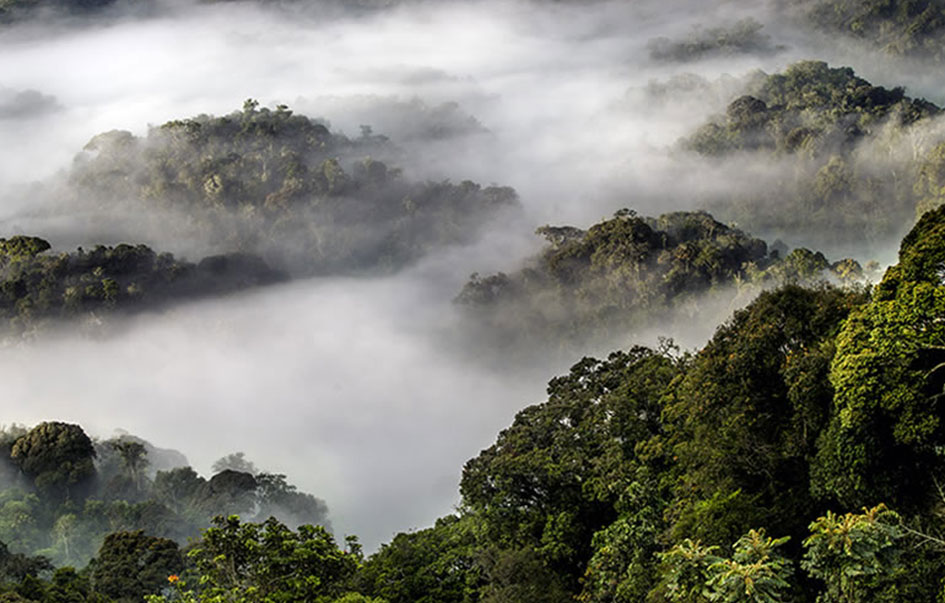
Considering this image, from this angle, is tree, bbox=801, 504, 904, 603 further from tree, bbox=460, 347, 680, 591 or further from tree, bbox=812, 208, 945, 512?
tree, bbox=460, 347, 680, 591

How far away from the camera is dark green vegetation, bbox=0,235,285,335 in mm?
149125

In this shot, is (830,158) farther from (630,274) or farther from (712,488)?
(712,488)

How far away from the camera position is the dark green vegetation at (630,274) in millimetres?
103250

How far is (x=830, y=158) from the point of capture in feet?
406

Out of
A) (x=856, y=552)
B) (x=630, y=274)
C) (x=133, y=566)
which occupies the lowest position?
(x=856, y=552)

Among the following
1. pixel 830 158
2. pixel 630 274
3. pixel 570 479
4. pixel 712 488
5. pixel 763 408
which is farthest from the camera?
pixel 830 158

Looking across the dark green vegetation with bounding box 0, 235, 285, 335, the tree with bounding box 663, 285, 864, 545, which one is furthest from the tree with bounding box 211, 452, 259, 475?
the tree with bounding box 663, 285, 864, 545

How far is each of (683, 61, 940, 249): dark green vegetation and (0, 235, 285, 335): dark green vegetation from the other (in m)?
101

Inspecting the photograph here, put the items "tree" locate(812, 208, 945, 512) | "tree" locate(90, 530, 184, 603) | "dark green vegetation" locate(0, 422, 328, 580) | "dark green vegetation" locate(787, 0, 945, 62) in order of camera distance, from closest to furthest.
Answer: "tree" locate(812, 208, 945, 512) → "tree" locate(90, 530, 184, 603) → "dark green vegetation" locate(0, 422, 328, 580) → "dark green vegetation" locate(787, 0, 945, 62)

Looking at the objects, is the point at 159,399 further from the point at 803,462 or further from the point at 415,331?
the point at 803,462

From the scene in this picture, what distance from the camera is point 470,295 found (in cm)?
14500

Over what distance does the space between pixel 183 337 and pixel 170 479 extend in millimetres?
81483

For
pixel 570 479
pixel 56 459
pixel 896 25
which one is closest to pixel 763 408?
pixel 570 479

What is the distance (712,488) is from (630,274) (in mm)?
85691
